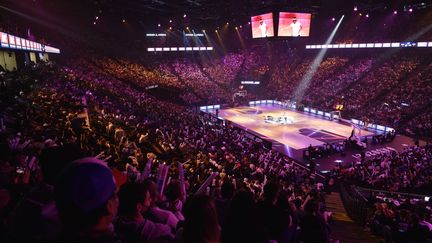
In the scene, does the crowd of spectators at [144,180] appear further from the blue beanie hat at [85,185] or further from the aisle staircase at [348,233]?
the aisle staircase at [348,233]

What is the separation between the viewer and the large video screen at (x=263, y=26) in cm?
2963

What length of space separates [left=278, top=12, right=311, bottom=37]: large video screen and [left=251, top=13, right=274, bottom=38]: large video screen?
915mm

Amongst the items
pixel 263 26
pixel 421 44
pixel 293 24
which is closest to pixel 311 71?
pixel 421 44

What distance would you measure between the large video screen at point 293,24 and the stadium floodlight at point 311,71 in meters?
13.6

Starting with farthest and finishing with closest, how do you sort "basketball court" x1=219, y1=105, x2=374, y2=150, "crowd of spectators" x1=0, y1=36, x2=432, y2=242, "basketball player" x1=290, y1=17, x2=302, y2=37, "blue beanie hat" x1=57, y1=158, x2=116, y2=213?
"basketball player" x1=290, y1=17, x2=302, y2=37, "basketball court" x1=219, y1=105, x2=374, y2=150, "crowd of spectators" x1=0, y1=36, x2=432, y2=242, "blue beanie hat" x1=57, y1=158, x2=116, y2=213

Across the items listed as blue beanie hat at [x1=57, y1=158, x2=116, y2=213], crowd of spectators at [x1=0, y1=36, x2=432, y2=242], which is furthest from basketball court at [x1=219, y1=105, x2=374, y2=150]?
blue beanie hat at [x1=57, y1=158, x2=116, y2=213]

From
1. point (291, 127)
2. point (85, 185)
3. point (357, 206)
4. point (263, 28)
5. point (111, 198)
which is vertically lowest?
point (291, 127)

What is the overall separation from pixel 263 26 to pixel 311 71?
58.9 feet

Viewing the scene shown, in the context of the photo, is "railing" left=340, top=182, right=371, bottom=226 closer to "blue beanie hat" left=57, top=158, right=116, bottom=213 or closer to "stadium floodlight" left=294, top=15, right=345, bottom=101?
"blue beanie hat" left=57, top=158, right=116, bottom=213

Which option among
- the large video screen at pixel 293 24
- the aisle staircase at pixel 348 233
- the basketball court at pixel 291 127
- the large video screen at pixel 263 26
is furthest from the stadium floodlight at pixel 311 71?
the aisle staircase at pixel 348 233

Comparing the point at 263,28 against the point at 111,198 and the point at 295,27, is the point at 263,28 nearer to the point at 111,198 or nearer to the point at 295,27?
the point at 295,27

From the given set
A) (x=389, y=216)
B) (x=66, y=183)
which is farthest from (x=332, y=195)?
(x=66, y=183)

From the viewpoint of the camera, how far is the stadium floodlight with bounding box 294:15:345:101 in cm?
4359

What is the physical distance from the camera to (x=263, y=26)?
3102 centimetres
